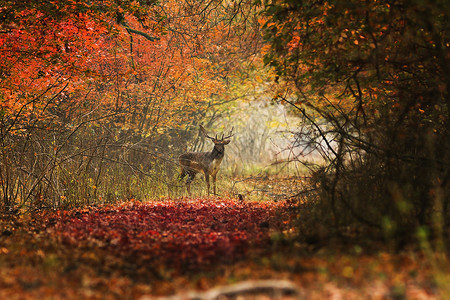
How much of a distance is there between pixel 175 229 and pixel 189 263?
250 centimetres

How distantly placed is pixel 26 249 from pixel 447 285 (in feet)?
16.7

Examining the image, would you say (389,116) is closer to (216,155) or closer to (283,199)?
(283,199)

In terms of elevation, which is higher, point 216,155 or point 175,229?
point 216,155

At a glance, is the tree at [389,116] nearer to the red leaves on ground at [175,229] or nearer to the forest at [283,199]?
the forest at [283,199]

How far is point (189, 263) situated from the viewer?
4.93 metres

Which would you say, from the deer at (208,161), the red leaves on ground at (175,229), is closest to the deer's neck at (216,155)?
the deer at (208,161)

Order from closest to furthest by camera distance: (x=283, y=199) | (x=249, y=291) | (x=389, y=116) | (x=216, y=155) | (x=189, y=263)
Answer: (x=249, y=291) < (x=189, y=263) < (x=389, y=116) < (x=283, y=199) < (x=216, y=155)

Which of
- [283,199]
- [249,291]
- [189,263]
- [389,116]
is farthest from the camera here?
[283,199]

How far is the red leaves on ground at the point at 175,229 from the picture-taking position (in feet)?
17.8

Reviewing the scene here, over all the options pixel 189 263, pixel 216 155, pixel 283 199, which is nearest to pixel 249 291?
pixel 189 263

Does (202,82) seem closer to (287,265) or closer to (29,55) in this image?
(29,55)

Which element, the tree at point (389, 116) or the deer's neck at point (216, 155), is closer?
the tree at point (389, 116)

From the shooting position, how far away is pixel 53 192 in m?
10.1

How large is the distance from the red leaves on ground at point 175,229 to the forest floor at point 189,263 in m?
→ 0.02
